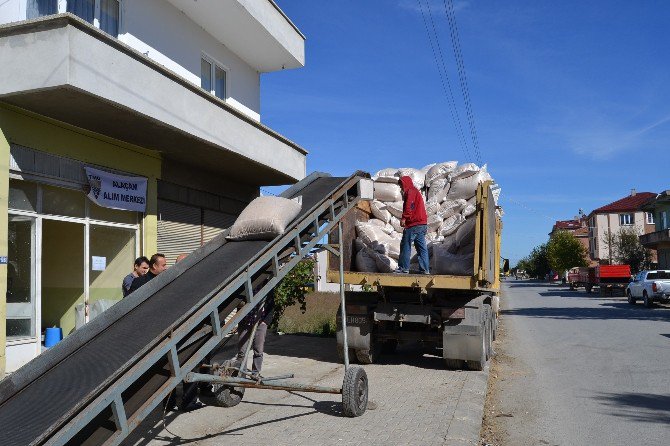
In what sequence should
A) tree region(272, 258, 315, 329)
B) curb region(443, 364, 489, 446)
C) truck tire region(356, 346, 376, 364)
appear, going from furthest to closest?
tree region(272, 258, 315, 329), truck tire region(356, 346, 376, 364), curb region(443, 364, 489, 446)

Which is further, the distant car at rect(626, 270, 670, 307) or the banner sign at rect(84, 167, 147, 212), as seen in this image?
the distant car at rect(626, 270, 670, 307)

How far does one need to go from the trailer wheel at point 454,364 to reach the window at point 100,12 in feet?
26.7

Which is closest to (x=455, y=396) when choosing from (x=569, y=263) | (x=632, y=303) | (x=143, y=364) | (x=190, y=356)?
(x=190, y=356)

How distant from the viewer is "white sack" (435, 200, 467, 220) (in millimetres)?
10078

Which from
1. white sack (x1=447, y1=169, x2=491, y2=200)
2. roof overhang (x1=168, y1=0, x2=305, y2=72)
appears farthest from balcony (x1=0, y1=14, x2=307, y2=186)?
white sack (x1=447, y1=169, x2=491, y2=200)

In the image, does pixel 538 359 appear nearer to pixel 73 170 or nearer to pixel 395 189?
pixel 395 189

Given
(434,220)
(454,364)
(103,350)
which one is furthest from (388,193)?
(103,350)

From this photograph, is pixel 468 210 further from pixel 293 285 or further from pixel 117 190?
pixel 117 190

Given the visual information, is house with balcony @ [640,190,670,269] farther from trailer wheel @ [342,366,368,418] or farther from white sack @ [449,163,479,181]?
trailer wheel @ [342,366,368,418]

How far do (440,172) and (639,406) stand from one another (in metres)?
5.14

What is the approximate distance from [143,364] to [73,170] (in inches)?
261

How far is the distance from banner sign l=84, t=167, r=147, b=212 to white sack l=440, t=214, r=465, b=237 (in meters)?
5.70

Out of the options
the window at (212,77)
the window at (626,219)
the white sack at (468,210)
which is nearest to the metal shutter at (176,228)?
the window at (212,77)

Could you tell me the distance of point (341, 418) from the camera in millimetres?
6086
